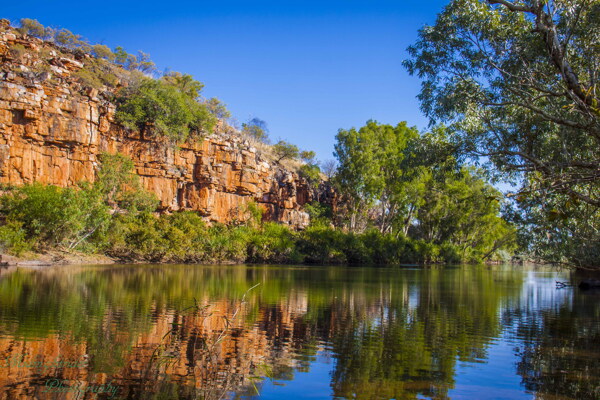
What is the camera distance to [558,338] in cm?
1030

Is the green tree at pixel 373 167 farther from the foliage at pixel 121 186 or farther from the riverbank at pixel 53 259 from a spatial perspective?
the riverbank at pixel 53 259

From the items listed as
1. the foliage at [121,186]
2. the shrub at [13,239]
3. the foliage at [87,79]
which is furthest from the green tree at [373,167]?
the shrub at [13,239]

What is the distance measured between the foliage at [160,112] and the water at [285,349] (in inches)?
1299

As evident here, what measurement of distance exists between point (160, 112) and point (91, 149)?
8353 mm

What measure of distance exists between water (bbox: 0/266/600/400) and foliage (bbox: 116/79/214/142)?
32995 millimetres

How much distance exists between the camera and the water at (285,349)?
20.2 feet

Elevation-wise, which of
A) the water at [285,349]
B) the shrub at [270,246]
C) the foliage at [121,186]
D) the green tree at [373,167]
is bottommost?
the water at [285,349]

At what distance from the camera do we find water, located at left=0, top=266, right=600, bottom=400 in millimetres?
6148

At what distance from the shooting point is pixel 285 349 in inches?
335

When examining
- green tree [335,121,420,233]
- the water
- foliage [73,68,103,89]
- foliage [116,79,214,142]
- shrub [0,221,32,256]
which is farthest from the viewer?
green tree [335,121,420,233]

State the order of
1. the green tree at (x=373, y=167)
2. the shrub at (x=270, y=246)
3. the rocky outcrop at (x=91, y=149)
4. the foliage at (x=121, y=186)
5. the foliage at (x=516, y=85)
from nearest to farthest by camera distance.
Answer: the foliage at (x=516, y=85), the rocky outcrop at (x=91, y=149), the foliage at (x=121, y=186), the shrub at (x=270, y=246), the green tree at (x=373, y=167)

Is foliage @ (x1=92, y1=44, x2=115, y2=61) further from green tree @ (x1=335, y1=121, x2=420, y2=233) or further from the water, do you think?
the water

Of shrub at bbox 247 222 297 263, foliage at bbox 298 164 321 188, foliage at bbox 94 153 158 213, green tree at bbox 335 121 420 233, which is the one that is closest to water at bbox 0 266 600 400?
foliage at bbox 94 153 158 213

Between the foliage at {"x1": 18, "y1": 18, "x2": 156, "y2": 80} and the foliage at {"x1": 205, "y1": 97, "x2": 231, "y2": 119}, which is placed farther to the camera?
the foliage at {"x1": 205, "y1": 97, "x2": 231, "y2": 119}
